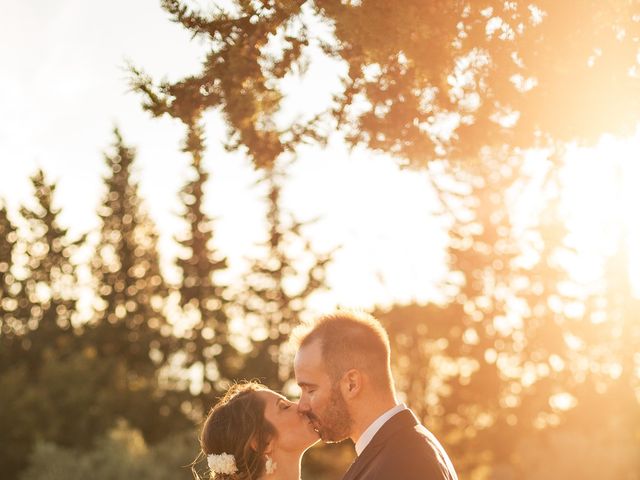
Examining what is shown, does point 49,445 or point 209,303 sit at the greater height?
point 209,303

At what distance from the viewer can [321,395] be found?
18.2ft

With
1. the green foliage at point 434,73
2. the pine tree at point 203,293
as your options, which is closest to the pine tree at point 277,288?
the pine tree at point 203,293

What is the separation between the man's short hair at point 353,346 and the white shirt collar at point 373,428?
0.54 feet

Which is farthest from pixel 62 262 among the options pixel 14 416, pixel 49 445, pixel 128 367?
pixel 49 445

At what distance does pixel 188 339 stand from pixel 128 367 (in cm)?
379

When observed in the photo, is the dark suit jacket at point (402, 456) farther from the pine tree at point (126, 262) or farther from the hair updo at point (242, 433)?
the pine tree at point (126, 262)

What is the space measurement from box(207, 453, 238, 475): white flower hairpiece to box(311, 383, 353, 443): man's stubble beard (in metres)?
1.52

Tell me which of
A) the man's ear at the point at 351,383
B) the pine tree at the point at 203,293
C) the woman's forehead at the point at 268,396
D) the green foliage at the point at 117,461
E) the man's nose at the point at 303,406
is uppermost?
the pine tree at the point at 203,293

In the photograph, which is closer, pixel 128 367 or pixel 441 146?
pixel 441 146

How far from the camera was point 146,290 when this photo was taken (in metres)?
60.7

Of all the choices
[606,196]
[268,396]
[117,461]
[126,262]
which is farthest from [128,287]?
[268,396]

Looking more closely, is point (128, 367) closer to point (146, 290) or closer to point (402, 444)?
point (146, 290)

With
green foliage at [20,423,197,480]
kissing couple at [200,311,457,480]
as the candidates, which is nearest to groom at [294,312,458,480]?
kissing couple at [200,311,457,480]

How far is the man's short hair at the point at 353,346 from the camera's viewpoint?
17.9ft
